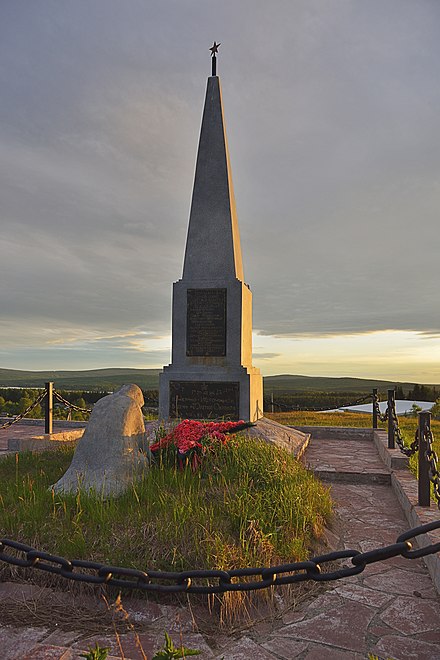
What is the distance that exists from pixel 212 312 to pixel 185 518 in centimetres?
656

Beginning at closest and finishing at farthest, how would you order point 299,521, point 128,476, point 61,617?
point 61,617
point 299,521
point 128,476

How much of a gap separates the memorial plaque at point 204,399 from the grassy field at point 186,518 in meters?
4.22

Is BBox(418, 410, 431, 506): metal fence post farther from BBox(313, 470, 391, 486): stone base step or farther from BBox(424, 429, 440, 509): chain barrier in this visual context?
BBox(313, 470, 391, 486): stone base step

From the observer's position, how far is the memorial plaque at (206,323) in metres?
10.2

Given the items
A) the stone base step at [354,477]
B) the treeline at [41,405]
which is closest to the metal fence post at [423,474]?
the stone base step at [354,477]

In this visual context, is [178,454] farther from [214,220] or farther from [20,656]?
[214,220]

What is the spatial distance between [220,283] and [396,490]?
5.24m

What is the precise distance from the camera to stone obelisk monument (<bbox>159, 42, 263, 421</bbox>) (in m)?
9.90

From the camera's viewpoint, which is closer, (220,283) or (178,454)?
(178,454)

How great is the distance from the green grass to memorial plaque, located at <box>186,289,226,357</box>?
4.74 meters

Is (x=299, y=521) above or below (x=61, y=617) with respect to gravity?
above

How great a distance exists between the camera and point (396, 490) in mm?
6543

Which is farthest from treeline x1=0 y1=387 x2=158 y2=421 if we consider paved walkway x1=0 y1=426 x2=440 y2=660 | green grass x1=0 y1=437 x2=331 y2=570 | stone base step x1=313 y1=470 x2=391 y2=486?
paved walkway x1=0 y1=426 x2=440 y2=660

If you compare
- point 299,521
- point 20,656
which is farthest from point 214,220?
point 20,656
